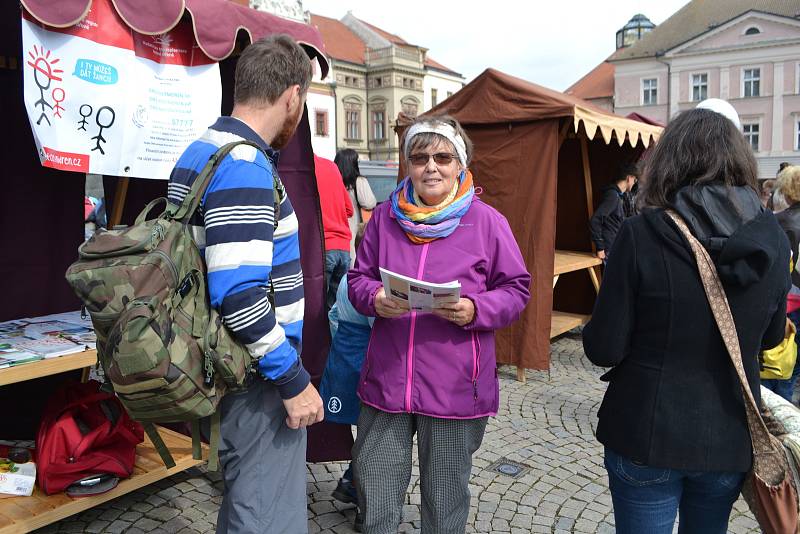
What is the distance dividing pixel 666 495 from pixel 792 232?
112 inches

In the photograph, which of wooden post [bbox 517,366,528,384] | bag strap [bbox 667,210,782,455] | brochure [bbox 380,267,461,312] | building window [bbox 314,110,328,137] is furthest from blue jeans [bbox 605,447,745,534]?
building window [bbox 314,110,328,137]

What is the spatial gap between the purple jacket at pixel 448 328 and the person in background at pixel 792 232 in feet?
8.21

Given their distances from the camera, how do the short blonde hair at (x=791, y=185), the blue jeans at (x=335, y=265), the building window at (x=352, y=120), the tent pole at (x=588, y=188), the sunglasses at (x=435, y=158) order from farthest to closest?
the building window at (x=352, y=120) → the tent pole at (x=588, y=188) → the blue jeans at (x=335, y=265) → the short blonde hair at (x=791, y=185) → the sunglasses at (x=435, y=158)

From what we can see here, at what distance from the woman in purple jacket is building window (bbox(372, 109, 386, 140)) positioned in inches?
2021

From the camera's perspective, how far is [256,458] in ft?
6.57

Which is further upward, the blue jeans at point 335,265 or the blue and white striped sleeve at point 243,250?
the blue and white striped sleeve at point 243,250

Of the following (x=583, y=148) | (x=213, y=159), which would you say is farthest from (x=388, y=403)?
(x=583, y=148)

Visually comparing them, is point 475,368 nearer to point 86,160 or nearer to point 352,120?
point 86,160

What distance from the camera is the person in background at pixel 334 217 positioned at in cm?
519

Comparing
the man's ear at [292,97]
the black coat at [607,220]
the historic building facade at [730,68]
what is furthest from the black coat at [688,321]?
the historic building facade at [730,68]

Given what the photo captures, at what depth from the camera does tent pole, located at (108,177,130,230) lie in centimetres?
346

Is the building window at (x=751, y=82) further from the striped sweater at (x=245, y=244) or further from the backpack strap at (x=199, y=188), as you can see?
the backpack strap at (x=199, y=188)

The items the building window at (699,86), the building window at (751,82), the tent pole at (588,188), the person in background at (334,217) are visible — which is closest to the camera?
the person in background at (334,217)

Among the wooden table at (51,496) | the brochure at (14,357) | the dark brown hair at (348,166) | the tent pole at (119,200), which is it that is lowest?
the wooden table at (51,496)
